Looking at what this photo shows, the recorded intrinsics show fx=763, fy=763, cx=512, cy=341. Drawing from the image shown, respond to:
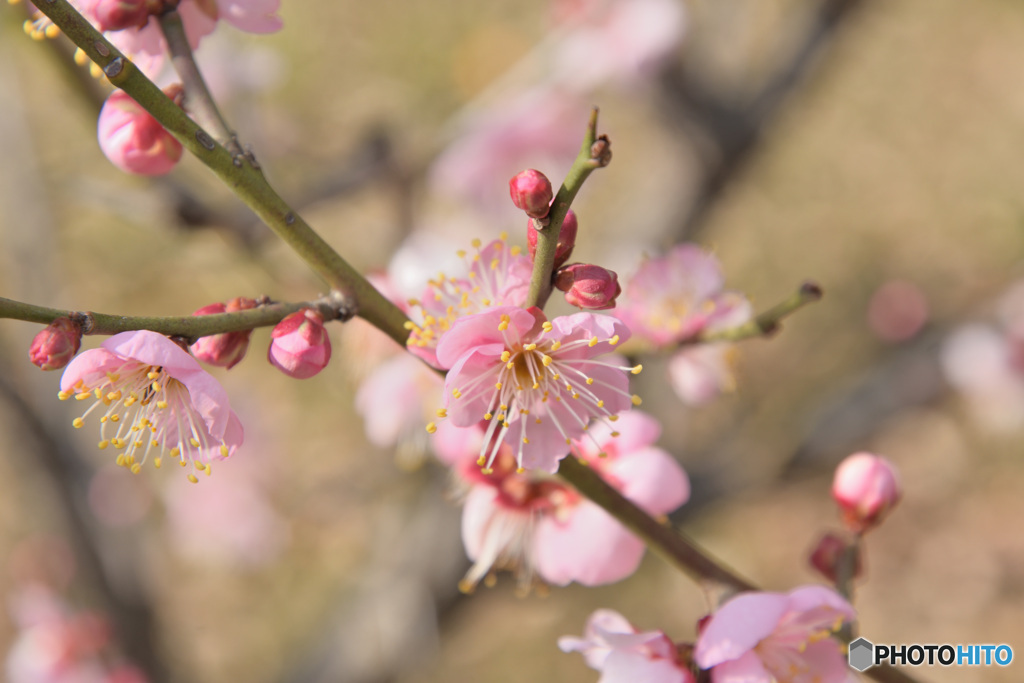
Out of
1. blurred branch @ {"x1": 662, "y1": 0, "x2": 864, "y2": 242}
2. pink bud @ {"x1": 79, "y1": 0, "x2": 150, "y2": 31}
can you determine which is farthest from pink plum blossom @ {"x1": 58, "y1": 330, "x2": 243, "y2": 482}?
blurred branch @ {"x1": 662, "y1": 0, "x2": 864, "y2": 242}

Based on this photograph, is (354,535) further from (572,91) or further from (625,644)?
(625,644)

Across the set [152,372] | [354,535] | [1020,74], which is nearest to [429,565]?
[152,372]

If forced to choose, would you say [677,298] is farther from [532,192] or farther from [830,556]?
[532,192]

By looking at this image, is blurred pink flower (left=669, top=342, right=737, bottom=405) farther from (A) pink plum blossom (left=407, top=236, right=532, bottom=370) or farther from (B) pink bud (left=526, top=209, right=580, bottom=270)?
(B) pink bud (left=526, top=209, right=580, bottom=270)

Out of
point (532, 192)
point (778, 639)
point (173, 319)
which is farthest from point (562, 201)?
point (778, 639)

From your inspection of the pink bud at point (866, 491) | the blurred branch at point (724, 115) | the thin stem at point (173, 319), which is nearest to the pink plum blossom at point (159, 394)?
the thin stem at point (173, 319)
